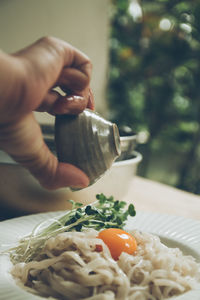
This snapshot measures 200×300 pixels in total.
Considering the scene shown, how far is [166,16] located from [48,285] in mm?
3302

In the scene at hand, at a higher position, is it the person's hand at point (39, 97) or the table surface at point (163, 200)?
the person's hand at point (39, 97)

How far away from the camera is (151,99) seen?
3975 millimetres

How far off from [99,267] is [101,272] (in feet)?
0.09

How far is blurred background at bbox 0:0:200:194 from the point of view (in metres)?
3.26

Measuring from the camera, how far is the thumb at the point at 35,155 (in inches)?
20.1

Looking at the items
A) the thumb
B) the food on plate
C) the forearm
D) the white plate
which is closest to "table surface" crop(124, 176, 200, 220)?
the white plate

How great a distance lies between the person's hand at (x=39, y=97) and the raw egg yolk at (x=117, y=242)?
501 millimetres

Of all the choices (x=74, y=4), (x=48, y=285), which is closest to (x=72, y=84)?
(x=48, y=285)

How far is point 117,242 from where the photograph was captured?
1048mm

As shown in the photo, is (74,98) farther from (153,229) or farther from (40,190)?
(153,229)

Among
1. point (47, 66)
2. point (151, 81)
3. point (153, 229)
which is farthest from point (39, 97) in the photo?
point (151, 81)

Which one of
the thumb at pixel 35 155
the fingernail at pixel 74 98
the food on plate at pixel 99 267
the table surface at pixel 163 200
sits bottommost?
the table surface at pixel 163 200

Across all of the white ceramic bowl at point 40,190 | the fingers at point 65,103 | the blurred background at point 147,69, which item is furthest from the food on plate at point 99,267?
the blurred background at point 147,69

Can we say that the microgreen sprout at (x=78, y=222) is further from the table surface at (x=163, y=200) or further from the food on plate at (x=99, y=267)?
the table surface at (x=163, y=200)
